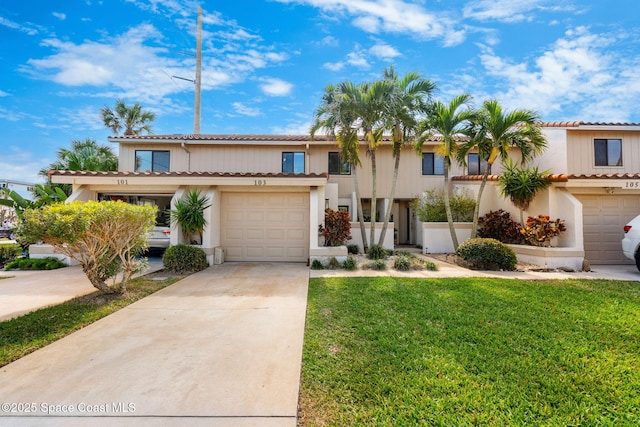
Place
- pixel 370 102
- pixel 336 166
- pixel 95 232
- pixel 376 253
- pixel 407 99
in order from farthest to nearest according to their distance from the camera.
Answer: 1. pixel 336 166
2. pixel 376 253
3. pixel 407 99
4. pixel 370 102
5. pixel 95 232

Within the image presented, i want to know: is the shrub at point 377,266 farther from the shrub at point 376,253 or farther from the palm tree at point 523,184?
the palm tree at point 523,184

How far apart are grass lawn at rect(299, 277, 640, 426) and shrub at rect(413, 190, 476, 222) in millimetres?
7518

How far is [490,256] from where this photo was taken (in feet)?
31.2

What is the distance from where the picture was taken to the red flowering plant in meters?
10.0

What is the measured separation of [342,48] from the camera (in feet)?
42.4

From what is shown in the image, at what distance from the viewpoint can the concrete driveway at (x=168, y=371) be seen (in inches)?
102

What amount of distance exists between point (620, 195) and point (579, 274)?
429cm

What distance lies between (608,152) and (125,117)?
2855cm

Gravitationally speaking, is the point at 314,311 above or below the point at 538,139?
below

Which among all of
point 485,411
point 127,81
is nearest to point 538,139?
point 485,411

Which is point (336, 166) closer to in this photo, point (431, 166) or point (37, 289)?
point (431, 166)

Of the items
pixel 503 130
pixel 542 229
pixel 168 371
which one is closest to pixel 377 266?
pixel 542 229

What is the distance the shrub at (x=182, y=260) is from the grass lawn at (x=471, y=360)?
4.96 metres

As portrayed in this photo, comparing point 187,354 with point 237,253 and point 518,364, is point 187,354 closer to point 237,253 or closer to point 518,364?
point 518,364
